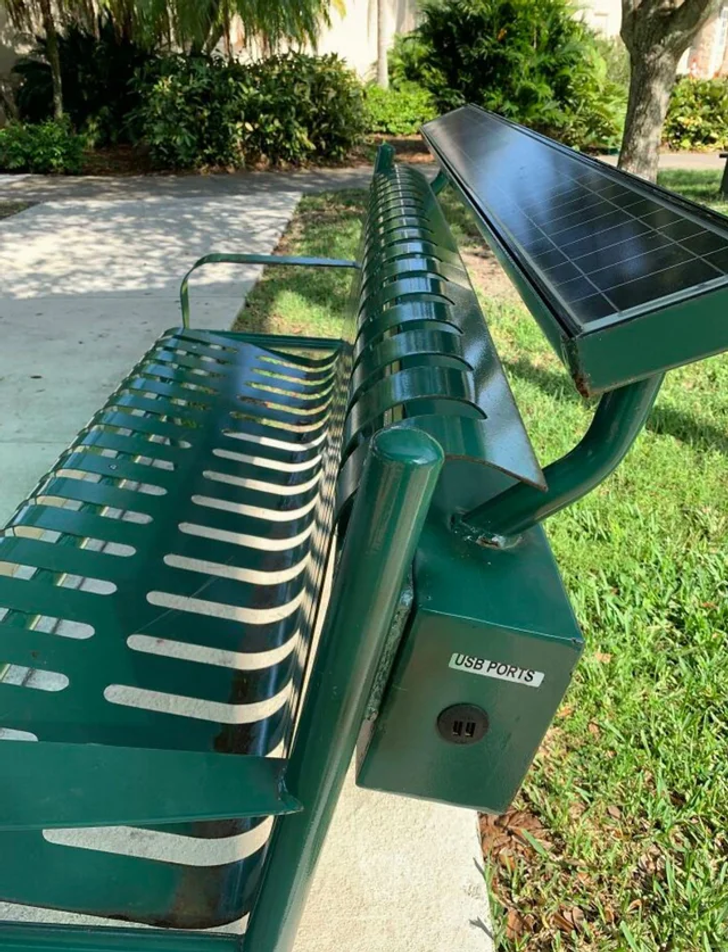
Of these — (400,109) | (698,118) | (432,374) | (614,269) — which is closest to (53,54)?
(400,109)

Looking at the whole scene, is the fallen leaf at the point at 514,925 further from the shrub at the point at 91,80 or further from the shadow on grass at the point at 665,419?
the shrub at the point at 91,80

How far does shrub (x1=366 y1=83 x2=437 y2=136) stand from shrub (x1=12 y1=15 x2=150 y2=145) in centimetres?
400

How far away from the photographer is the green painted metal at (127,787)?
2.67ft

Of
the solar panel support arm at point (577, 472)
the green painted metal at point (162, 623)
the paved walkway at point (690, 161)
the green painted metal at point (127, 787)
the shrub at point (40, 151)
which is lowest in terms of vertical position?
the paved walkway at point (690, 161)

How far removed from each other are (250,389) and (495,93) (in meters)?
11.5

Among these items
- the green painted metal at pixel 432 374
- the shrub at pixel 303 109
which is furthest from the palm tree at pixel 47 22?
the green painted metal at pixel 432 374

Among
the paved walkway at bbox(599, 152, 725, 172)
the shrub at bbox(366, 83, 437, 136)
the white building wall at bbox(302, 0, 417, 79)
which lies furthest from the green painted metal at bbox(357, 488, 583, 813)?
the white building wall at bbox(302, 0, 417, 79)

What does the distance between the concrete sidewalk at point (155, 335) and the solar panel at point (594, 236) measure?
1.07m

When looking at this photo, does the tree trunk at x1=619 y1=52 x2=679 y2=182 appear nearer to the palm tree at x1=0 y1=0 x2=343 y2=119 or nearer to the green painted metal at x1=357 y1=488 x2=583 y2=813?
the green painted metal at x1=357 y1=488 x2=583 y2=813

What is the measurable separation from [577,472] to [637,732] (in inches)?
51.3

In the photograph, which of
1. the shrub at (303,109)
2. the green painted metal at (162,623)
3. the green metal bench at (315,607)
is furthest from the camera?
the shrub at (303,109)

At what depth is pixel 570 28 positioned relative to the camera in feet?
39.0

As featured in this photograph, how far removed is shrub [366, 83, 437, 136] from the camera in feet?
43.5

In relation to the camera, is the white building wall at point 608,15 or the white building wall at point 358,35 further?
the white building wall at point 608,15
